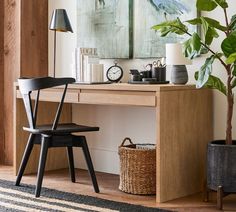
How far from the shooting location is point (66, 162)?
4.61 metres

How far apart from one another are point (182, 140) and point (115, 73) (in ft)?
2.91

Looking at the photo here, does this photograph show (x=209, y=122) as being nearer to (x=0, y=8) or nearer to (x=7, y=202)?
(x=7, y=202)

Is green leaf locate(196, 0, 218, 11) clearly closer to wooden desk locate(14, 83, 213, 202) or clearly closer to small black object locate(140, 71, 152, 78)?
wooden desk locate(14, 83, 213, 202)

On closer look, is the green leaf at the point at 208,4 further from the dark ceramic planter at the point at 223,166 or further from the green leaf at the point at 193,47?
the dark ceramic planter at the point at 223,166

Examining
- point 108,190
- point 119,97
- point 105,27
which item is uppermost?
point 105,27

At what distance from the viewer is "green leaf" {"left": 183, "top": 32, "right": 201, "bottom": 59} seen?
3068 millimetres

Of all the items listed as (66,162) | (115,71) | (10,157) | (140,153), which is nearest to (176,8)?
(115,71)

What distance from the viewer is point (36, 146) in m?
4.36

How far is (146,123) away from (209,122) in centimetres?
57

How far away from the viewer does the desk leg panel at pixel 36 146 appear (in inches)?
164

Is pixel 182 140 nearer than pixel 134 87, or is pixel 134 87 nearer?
pixel 134 87

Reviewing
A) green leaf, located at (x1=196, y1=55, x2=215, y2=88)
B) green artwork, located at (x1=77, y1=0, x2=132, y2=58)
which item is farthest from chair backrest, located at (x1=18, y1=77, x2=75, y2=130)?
green leaf, located at (x1=196, y1=55, x2=215, y2=88)

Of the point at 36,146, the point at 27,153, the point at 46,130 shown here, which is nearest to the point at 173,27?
the point at 46,130

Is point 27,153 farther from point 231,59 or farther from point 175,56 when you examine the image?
point 231,59
